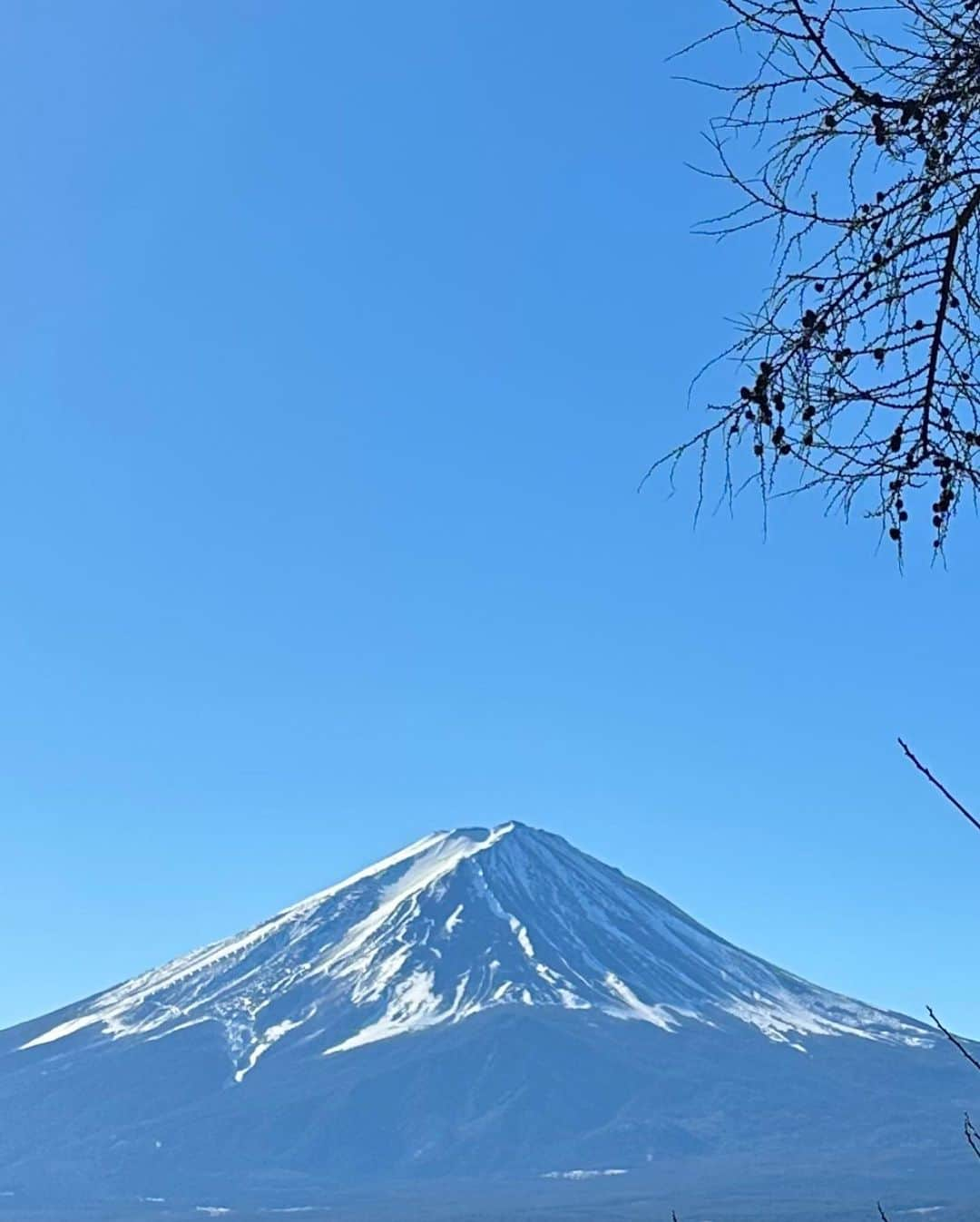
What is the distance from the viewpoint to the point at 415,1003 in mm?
199625

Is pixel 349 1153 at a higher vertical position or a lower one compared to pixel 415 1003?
lower

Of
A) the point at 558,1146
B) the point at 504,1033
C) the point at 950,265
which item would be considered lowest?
the point at 950,265

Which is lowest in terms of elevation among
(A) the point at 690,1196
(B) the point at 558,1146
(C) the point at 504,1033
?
(A) the point at 690,1196

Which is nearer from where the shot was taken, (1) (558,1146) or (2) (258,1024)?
(1) (558,1146)

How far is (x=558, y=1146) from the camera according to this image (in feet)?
589

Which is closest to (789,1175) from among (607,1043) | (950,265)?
(607,1043)

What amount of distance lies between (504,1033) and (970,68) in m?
194

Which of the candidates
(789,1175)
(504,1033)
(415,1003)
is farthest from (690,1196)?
(415,1003)

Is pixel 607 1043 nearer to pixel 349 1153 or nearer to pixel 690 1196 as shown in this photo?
pixel 349 1153

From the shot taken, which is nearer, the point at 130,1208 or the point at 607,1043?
the point at 130,1208

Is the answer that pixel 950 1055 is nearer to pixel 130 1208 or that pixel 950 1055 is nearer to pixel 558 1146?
pixel 558 1146

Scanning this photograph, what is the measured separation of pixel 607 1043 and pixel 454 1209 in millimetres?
55633

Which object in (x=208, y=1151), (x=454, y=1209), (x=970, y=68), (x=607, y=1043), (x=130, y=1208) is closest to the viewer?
(x=970, y=68)

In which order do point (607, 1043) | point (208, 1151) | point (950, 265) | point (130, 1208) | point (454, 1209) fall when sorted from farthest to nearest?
point (607, 1043)
point (208, 1151)
point (130, 1208)
point (454, 1209)
point (950, 265)
